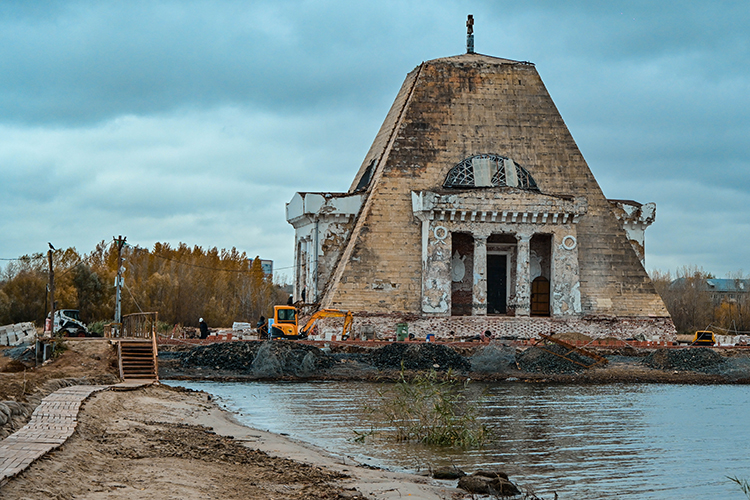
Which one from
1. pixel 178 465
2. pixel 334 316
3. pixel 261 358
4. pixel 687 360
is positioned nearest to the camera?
pixel 178 465

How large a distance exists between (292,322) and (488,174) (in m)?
13.2

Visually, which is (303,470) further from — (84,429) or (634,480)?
(634,480)

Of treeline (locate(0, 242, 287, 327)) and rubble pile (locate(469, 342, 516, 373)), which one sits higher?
treeline (locate(0, 242, 287, 327))

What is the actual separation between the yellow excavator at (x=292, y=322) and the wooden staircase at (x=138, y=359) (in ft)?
38.7

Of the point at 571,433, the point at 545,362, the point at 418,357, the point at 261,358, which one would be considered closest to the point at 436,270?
the point at 418,357

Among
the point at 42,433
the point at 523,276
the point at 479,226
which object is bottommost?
the point at 42,433

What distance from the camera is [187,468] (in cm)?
1052

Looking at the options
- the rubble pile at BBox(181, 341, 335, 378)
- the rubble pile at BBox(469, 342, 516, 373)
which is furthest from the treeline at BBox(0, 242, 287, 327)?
the rubble pile at BBox(469, 342, 516, 373)

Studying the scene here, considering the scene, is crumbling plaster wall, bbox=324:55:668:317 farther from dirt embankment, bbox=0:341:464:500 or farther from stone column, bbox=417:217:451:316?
dirt embankment, bbox=0:341:464:500

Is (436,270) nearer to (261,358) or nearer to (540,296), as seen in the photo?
(540,296)

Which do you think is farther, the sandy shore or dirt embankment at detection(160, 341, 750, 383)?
dirt embankment at detection(160, 341, 750, 383)

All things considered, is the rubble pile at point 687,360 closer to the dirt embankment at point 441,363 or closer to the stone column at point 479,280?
the dirt embankment at point 441,363

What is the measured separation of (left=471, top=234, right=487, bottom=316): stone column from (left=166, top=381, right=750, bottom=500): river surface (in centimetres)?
1195

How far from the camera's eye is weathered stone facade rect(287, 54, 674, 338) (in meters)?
42.1
